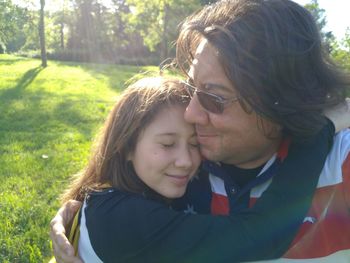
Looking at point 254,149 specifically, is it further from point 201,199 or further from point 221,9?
point 221,9

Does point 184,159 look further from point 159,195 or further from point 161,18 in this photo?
point 161,18

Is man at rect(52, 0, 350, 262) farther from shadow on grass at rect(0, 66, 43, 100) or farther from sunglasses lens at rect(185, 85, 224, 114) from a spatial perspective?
shadow on grass at rect(0, 66, 43, 100)

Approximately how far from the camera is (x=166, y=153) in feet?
7.22

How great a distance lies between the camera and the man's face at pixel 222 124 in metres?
2.17

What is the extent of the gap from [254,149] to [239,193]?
243 millimetres

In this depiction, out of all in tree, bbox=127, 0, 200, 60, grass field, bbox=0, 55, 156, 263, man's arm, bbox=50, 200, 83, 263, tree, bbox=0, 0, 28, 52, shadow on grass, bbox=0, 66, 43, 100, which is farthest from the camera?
tree, bbox=127, 0, 200, 60

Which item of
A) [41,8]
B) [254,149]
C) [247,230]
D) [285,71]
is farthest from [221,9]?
[41,8]

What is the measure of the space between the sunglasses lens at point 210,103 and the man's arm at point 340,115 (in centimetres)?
57

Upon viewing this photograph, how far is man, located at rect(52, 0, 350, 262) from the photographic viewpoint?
2.03m

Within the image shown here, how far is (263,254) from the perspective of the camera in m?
1.85

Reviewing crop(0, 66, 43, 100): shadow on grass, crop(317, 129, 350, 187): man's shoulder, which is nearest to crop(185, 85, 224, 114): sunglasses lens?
crop(317, 129, 350, 187): man's shoulder

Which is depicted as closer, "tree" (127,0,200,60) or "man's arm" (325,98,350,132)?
"man's arm" (325,98,350,132)

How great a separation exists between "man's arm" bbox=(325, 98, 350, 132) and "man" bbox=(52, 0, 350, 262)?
0.13ft

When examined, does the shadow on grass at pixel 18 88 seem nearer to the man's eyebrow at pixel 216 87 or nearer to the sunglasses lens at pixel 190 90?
the sunglasses lens at pixel 190 90
